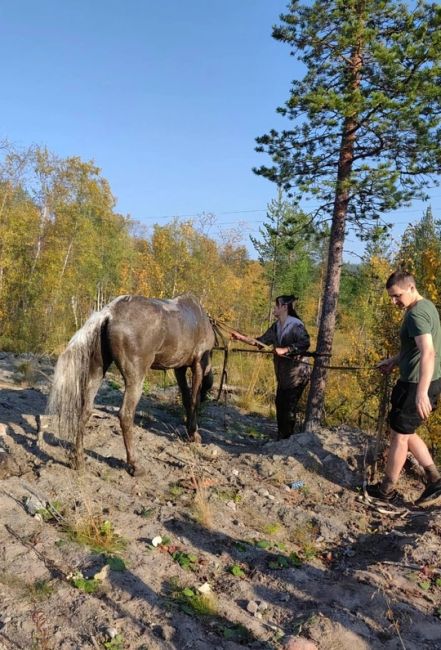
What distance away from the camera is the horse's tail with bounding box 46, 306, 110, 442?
507 centimetres

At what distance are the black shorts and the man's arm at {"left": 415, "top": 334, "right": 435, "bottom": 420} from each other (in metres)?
0.27

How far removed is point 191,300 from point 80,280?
19024 mm

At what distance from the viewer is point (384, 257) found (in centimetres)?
1781

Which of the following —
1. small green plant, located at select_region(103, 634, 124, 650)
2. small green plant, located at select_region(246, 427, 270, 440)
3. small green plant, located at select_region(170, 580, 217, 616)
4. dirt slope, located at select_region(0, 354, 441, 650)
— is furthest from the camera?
small green plant, located at select_region(246, 427, 270, 440)

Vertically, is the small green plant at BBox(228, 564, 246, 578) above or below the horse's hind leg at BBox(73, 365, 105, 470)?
below

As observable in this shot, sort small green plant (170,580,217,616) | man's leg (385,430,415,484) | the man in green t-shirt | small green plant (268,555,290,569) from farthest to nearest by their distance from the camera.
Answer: man's leg (385,430,415,484) < the man in green t-shirt < small green plant (268,555,290,569) < small green plant (170,580,217,616)

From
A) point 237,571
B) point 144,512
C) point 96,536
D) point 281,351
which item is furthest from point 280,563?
point 281,351

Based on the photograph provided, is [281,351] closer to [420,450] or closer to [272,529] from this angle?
[420,450]

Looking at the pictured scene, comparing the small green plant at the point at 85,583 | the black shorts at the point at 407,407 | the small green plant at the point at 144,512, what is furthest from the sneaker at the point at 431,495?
the small green plant at the point at 85,583

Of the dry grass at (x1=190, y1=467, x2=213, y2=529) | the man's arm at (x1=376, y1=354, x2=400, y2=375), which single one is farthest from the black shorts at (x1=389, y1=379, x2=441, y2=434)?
the dry grass at (x1=190, y1=467, x2=213, y2=529)

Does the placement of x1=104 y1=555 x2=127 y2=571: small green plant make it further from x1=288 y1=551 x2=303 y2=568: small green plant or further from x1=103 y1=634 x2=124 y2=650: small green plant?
x1=288 y1=551 x2=303 y2=568: small green plant

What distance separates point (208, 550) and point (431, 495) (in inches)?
100

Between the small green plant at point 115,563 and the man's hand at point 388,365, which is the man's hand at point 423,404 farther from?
the small green plant at point 115,563

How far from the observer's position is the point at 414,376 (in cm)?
462
